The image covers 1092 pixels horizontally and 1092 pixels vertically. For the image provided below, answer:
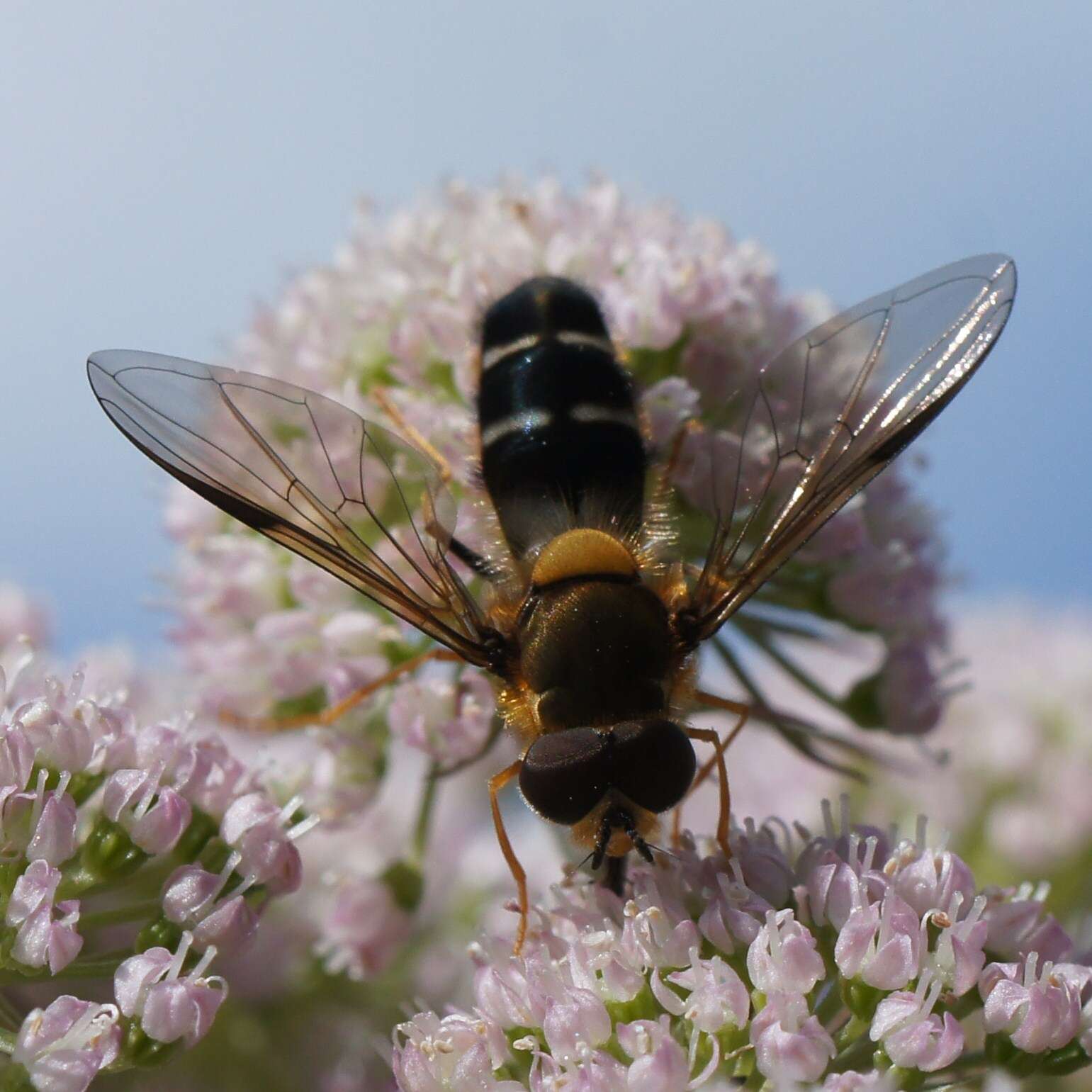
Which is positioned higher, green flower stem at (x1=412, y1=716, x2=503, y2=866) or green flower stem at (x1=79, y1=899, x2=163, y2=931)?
green flower stem at (x1=412, y1=716, x2=503, y2=866)

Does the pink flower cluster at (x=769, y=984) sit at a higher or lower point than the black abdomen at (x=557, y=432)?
lower

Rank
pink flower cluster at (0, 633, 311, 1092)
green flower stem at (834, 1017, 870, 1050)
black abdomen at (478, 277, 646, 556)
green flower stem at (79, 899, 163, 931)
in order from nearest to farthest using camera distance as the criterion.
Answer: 1. pink flower cluster at (0, 633, 311, 1092)
2. green flower stem at (834, 1017, 870, 1050)
3. green flower stem at (79, 899, 163, 931)
4. black abdomen at (478, 277, 646, 556)

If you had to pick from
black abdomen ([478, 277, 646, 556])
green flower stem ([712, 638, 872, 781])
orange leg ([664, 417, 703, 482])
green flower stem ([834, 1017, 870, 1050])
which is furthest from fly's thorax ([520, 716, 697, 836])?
green flower stem ([712, 638, 872, 781])

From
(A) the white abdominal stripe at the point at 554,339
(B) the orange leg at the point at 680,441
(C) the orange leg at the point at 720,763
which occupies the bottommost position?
(C) the orange leg at the point at 720,763

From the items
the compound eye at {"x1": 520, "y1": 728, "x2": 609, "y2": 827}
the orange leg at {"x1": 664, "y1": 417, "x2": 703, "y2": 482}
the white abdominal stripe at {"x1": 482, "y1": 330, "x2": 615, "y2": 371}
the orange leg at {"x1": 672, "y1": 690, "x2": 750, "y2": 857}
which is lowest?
the compound eye at {"x1": 520, "y1": 728, "x2": 609, "y2": 827}

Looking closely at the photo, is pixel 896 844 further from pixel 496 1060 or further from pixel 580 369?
pixel 580 369

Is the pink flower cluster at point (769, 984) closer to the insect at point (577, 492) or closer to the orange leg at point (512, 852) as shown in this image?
the orange leg at point (512, 852)

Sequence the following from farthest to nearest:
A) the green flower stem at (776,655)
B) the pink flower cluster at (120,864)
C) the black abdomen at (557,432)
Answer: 1. the green flower stem at (776,655)
2. the black abdomen at (557,432)
3. the pink flower cluster at (120,864)

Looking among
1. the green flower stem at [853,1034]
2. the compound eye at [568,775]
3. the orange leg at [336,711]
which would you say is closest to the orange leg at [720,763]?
the compound eye at [568,775]

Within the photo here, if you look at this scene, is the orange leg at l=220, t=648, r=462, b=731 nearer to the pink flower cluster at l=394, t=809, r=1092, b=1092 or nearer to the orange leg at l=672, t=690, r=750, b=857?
the orange leg at l=672, t=690, r=750, b=857
